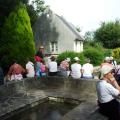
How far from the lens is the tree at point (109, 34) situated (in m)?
57.6

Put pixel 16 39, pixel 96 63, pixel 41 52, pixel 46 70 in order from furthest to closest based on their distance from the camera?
pixel 96 63 → pixel 16 39 → pixel 41 52 → pixel 46 70

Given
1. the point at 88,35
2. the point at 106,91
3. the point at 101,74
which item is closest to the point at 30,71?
the point at 101,74

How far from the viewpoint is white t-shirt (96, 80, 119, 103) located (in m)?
7.53

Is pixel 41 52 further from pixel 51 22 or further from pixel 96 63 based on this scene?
pixel 51 22

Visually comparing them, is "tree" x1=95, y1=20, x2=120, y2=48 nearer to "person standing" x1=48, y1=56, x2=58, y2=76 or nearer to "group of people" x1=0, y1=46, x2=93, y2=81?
"group of people" x1=0, y1=46, x2=93, y2=81

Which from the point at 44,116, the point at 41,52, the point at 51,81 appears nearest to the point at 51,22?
the point at 41,52

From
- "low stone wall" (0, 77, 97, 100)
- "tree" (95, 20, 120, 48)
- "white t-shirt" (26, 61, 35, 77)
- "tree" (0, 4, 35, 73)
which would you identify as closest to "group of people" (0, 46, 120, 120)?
"white t-shirt" (26, 61, 35, 77)

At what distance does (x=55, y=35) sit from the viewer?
4891cm

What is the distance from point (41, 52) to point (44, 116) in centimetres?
771

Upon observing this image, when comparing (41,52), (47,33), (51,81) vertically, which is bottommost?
(51,81)

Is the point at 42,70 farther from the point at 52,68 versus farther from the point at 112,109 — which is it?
the point at 112,109

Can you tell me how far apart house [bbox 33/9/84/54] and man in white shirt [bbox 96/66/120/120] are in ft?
129

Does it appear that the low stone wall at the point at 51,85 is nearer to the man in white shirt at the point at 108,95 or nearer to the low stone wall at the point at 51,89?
the low stone wall at the point at 51,89

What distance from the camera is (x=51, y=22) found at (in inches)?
1917
